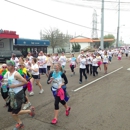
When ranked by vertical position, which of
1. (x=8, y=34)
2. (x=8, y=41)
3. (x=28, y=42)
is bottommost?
(x=28, y=42)

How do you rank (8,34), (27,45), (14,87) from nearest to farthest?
(14,87) → (8,34) → (27,45)

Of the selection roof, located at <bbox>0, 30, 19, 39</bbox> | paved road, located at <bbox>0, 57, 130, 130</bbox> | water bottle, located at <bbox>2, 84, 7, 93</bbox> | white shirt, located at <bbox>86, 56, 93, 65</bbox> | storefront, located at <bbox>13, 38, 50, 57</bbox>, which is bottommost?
paved road, located at <bbox>0, 57, 130, 130</bbox>

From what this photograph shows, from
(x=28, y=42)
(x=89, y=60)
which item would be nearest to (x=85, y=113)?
(x=89, y=60)

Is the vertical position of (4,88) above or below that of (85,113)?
above

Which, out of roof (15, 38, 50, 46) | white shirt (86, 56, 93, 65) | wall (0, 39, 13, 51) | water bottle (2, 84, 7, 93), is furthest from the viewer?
roof (15, 38, 50, 46)

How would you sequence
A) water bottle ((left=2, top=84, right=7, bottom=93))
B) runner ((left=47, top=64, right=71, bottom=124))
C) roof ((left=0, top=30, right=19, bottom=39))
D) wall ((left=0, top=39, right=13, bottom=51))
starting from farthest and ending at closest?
wall ((left=0, top=39, right=13, bottom=51)), roof ((left=0, top=30, right=19, bottom=39)), water bottle ((left=2, top=84, right=7, bottom=93)), runner ((left=47, top=64, right=71, bottom=124))

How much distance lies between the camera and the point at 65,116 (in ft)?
17.4

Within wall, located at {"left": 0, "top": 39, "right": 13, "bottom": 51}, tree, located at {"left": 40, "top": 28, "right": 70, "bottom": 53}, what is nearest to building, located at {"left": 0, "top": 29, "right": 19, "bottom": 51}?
wall, located at {"left": 0, "top": 39, "right": 13, "bottom": 51}

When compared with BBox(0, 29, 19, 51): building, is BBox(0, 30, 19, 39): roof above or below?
above

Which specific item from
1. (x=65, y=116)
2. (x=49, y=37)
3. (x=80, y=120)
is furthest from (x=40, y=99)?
(x=49, y=37)

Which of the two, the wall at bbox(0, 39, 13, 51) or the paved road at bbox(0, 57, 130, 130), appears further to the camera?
the wall at bbox(0, 39, 13, 51)

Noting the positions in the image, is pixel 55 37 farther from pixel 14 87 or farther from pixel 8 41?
pixel 14 87

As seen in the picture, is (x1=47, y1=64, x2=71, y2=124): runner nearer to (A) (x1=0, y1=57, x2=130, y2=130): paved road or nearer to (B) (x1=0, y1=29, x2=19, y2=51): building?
(A) (x1=0, y1=57, x2=130, y2=130): paved road

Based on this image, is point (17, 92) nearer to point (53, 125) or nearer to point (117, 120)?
point (53, 125)
